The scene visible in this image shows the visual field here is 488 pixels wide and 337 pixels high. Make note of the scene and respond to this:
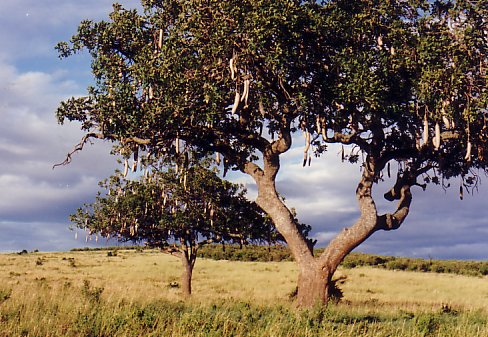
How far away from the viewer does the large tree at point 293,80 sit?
16.4 metres

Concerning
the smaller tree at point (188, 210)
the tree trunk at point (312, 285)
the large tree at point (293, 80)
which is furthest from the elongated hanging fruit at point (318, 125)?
the smaller tree at point (188, 210)

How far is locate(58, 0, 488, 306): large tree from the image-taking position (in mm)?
16359

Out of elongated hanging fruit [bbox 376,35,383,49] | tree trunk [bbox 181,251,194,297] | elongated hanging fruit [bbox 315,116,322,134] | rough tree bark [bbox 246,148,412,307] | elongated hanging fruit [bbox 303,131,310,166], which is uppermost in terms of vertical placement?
elongated hanging fruit [bbox 376,35,383,49]

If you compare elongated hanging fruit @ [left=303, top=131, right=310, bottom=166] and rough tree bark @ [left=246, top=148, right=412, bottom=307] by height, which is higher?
elongated hanging fruit @ [left=303, top=131, right=310, bottom=166]

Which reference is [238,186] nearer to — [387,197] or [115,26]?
[387,197]

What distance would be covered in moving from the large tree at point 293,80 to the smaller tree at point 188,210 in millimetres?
9966

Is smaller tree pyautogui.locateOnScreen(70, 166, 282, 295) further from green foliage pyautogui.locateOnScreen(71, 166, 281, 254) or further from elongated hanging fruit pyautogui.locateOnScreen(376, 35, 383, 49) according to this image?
elongated hanging fruit pyautogui.locateOnScreen(376, 35, 383, 49)

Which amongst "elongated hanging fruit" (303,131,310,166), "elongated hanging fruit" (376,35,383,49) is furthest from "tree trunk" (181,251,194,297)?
"elongated hanging fruit" (376,35,383,49)

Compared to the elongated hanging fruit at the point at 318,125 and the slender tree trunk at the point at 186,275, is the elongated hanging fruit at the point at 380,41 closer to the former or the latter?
the elongated hanging fruit at the point at 318,125

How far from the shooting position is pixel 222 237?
32.1 meters

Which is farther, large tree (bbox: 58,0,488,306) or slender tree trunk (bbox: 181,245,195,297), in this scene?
slender tree trunk (bbox: 181,245,195,297)

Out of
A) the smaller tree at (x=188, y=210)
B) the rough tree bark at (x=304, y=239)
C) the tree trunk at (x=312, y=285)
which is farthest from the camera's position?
the smaller tree at (x=188, y=210)

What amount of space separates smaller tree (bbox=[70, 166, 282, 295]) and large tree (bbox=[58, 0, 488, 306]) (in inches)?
392

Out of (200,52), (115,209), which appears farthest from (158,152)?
(115,209)
